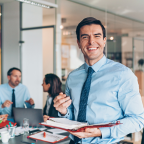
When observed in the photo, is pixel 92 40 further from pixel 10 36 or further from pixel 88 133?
pixel 10 36

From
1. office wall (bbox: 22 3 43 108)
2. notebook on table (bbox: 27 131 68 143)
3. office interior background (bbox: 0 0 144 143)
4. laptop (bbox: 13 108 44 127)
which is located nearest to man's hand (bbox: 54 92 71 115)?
notebook on table (bbox: 27 131 68 143)

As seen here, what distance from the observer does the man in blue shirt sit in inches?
50.8

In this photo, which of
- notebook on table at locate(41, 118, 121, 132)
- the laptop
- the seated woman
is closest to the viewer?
notebook on table at locate(41, 118, 121, 132)

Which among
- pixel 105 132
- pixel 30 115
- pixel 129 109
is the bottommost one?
pixel 30 115

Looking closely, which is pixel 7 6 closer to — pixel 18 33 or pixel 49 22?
pixel 18 33

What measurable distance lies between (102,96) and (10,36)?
442 centimetres

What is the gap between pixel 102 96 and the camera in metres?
1.37

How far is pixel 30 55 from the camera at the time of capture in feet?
16.9

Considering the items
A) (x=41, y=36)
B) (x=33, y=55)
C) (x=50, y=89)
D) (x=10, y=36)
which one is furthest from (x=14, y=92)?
(x=10, y=36)

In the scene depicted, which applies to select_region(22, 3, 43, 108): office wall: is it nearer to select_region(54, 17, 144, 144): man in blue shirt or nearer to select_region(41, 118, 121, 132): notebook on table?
select_region(54, 17, 144, 144): man in blue shirt

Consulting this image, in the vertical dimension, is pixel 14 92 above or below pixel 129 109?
below

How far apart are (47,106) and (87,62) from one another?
6.71ft

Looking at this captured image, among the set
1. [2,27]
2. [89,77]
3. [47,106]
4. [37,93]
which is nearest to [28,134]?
[47,106]

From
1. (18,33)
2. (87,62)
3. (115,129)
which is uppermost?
(18,33)
